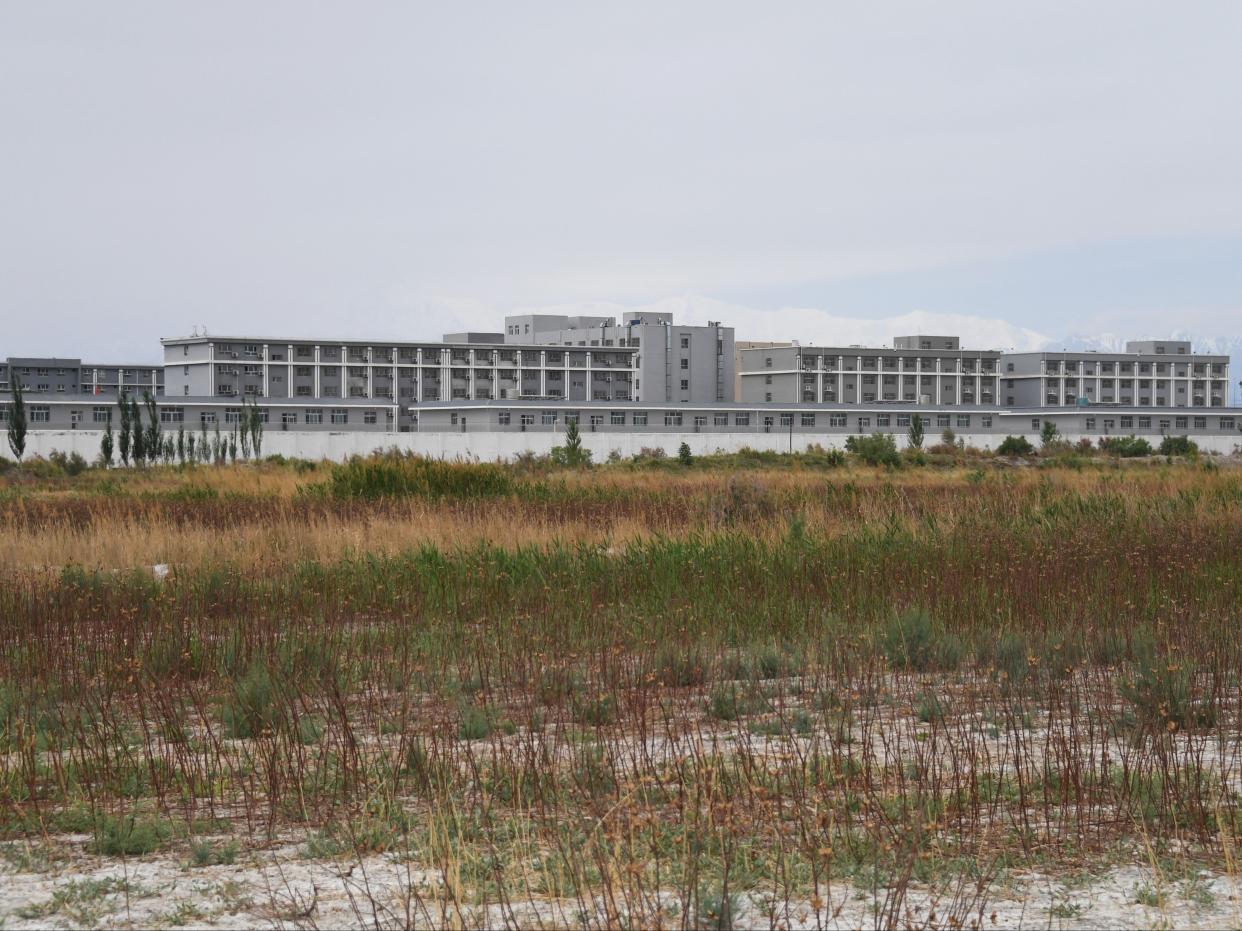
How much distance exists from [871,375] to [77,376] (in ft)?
278

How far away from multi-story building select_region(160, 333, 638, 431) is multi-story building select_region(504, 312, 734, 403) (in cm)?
155

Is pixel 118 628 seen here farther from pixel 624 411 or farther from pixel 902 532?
pixel 624 411

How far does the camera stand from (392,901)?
4836mm

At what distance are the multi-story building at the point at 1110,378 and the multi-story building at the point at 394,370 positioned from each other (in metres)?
44.5

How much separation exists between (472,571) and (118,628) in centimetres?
454

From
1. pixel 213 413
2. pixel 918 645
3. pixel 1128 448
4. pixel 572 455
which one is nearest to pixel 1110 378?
pixel 1128 448

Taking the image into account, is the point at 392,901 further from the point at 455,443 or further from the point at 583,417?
the point at 583,417

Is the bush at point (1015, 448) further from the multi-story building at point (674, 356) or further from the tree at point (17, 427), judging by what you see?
the tree at point (17, 427)

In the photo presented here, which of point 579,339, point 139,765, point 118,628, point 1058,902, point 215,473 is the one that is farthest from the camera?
point 579,339

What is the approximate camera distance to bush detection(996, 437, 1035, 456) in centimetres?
8638

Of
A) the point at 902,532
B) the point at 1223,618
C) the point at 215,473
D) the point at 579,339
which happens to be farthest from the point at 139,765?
the point at 579,339

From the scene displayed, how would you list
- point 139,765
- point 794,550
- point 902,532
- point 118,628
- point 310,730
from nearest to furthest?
point 139,765 < point 310,730 < point 118,628 < point 794,550 < point 902,532

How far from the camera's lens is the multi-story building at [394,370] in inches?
4756

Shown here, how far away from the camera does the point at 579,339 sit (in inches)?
5822
